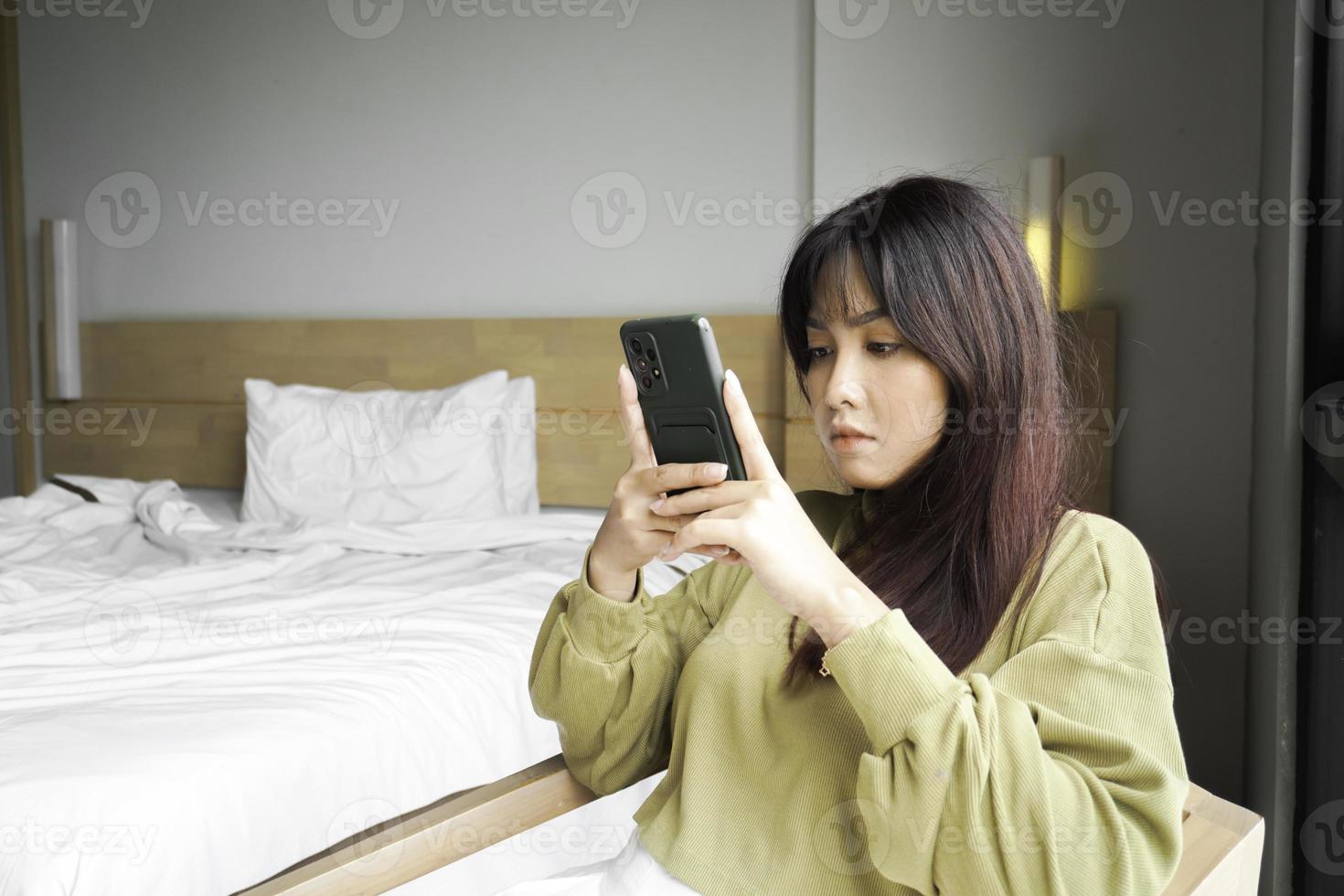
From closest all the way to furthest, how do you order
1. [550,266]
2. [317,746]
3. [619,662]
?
[619,662], [317,746], [550,266]

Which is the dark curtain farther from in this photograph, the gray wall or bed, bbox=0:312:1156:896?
bed, bbox=0:312:1156:896

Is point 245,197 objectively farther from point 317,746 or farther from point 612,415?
point 317,746

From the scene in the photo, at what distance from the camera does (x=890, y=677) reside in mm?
750

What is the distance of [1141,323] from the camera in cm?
240

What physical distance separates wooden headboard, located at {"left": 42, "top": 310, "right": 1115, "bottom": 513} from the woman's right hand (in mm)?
1617

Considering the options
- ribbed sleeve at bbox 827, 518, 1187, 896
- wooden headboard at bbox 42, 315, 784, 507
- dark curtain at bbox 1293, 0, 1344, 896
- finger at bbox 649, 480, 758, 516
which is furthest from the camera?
wooden headboard at bbox 42, 315, 784, 507

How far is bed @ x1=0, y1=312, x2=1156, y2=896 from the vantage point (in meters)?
1.29

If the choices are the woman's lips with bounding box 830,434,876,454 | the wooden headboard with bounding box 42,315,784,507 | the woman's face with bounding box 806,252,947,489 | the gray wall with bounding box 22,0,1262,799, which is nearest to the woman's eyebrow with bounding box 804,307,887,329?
the woman's face with bounding box 806,252,947,489

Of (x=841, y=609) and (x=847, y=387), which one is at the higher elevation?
(x=847, y=387)

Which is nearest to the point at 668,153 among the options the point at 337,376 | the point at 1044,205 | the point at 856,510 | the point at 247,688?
the point at 1044,205

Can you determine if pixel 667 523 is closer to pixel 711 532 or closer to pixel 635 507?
pixel 635 507

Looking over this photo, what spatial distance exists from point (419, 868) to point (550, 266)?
2.29m

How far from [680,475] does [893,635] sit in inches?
8.9

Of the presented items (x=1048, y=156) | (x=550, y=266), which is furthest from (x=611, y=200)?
(x=1048, y=156)
